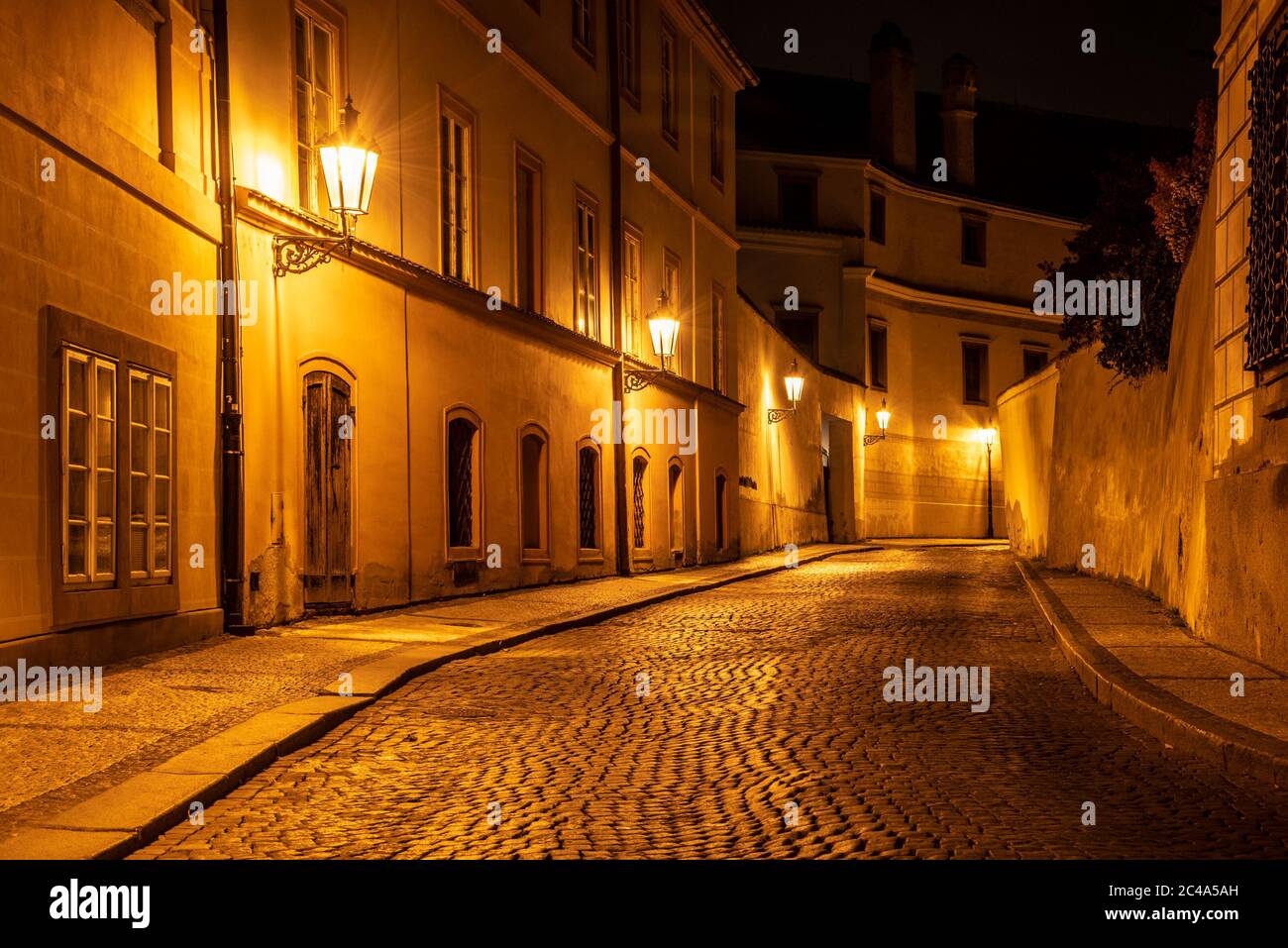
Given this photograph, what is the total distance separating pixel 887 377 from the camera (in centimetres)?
4694

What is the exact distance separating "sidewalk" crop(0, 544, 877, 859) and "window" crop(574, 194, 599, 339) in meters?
8.45

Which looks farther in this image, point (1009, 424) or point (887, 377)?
point (887, 377)

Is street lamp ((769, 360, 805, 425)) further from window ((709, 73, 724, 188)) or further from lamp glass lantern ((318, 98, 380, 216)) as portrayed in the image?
→ lamp glass lantern ((318, 98, 380, 216))

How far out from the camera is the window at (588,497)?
22.8 meters

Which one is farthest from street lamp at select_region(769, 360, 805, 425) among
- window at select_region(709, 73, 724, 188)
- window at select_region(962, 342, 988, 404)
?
window at select_region(962, 342, 988, 404)

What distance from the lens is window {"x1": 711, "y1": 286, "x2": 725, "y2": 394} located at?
3080 cm

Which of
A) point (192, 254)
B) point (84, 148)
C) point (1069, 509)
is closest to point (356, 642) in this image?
point (192, 254)

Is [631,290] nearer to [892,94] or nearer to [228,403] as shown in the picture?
[228,403]

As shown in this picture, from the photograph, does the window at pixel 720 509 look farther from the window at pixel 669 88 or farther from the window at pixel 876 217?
the window at pixel 876 217

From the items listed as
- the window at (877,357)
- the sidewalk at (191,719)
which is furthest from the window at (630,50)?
the window at (877,357)

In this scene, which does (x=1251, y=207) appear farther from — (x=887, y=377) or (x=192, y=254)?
(x=887, y=377)

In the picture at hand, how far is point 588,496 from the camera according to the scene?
23188 millimetres

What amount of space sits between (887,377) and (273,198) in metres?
35.2

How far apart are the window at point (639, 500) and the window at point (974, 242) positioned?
26.9 meters
